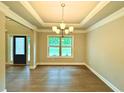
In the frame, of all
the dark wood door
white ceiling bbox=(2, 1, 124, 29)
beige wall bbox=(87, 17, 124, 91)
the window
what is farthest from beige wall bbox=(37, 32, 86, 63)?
white ceiling bbox=(2, 1, 124, 29)

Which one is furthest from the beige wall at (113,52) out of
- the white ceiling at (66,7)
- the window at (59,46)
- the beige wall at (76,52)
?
the window at (59,46)

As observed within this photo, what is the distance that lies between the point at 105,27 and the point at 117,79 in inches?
85.4

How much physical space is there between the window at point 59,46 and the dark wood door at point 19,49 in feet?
5.88

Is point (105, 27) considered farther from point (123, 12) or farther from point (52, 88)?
point (52, 88)

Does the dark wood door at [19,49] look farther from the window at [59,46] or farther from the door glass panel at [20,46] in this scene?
the window at [59,46]

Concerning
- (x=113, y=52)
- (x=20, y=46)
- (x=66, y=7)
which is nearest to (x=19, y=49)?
(x=20, y=46)

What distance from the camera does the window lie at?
10195mm

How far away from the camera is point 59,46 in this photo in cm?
1023

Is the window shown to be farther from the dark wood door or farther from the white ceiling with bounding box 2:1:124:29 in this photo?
the white ceiling with bounding box 2:1:124:29

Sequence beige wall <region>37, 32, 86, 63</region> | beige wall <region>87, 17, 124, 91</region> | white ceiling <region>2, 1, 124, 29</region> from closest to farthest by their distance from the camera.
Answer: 1. white ceiling <region>2, 1, 124, 29</region>
2. beige wall <region>87, 17, 124, 91</region>
3. beige wall <region>37, 32, 86, 63</region>

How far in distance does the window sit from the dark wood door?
179 cm

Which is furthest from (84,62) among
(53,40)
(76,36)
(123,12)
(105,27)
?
(123,12)

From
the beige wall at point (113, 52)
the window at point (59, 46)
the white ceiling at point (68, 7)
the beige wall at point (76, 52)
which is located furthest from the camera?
the window at point (59, 46)

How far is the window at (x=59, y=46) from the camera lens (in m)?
10.2
